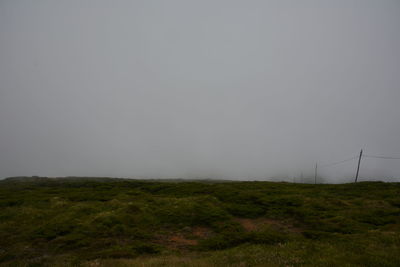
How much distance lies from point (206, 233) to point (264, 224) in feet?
21.3

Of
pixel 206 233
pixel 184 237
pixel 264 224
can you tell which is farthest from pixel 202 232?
pixel 264 224

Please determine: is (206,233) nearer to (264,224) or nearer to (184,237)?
(184,237)

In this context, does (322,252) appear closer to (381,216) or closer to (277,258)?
(277,258)

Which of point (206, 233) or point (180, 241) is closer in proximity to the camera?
point (180, 241)

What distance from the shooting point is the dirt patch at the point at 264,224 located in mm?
22078

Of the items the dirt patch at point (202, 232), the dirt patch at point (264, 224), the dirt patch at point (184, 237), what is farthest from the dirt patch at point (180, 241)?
the dirt patch at point (264, 224)

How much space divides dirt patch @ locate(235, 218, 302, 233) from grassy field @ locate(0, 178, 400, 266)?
4.1 inches

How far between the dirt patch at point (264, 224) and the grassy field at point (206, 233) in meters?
0.10

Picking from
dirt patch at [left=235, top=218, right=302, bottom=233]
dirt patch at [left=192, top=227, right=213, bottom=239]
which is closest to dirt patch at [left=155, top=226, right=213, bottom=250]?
dirt patch at [left=192, top=227, right=213, bottom=239]

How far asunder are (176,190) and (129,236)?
81.7 ft

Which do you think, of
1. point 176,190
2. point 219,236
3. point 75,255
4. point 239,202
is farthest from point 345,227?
point 176,190

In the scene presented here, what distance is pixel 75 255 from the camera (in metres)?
15.8

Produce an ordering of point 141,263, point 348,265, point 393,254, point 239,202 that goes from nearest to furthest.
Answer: point 348,265 < point 393,254 < point 141,263 < point 239,202

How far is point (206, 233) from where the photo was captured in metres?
21.7
